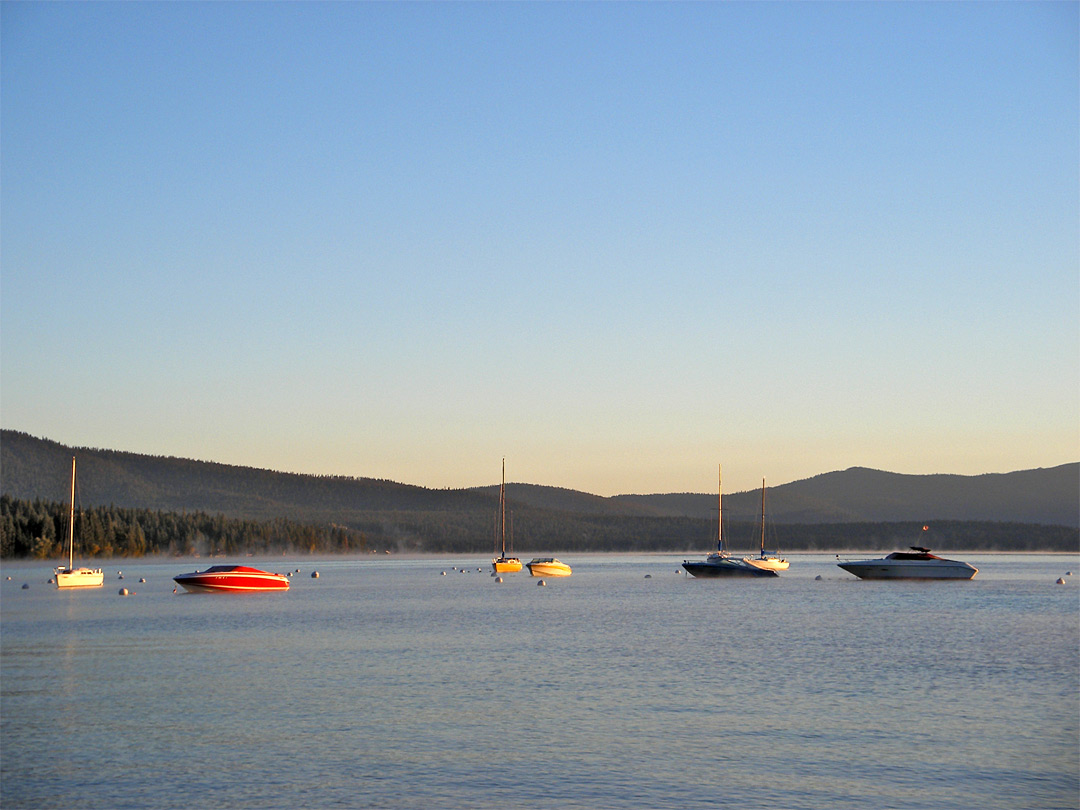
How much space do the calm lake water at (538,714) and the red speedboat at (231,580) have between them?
36049 millimetres

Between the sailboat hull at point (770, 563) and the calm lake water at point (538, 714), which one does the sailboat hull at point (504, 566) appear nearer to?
the sailboat hull at point (770, 563)

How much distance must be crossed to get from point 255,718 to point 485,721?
6679 mm

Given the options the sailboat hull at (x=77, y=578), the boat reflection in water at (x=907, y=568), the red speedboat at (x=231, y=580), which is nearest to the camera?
the red speedboat at (x=231, y=580)

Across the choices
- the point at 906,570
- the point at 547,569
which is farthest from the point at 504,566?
the point at 906,570

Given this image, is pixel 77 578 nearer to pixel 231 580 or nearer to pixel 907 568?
pixel 231 580

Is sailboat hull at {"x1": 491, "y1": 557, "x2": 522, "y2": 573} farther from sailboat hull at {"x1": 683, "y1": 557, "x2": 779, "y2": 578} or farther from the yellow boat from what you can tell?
sailboat hull at {"x1": 683, "y1": 557, "x2": 779, "y2": 578}

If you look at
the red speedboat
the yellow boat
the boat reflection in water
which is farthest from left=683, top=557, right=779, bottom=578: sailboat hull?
the red speedboat

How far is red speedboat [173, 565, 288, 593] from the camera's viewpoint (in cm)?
10706

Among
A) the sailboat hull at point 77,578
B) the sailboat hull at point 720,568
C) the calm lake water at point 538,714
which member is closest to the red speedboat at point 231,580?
the sailboat hull at point 77,578

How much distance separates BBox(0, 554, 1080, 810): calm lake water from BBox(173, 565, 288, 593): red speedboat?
36.0 metres

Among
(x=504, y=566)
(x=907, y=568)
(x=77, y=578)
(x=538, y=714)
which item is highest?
(x=907, y=568)

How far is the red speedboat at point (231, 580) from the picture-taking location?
107 m

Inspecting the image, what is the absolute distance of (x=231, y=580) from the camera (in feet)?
355

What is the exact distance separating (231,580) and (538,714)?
264 ft
